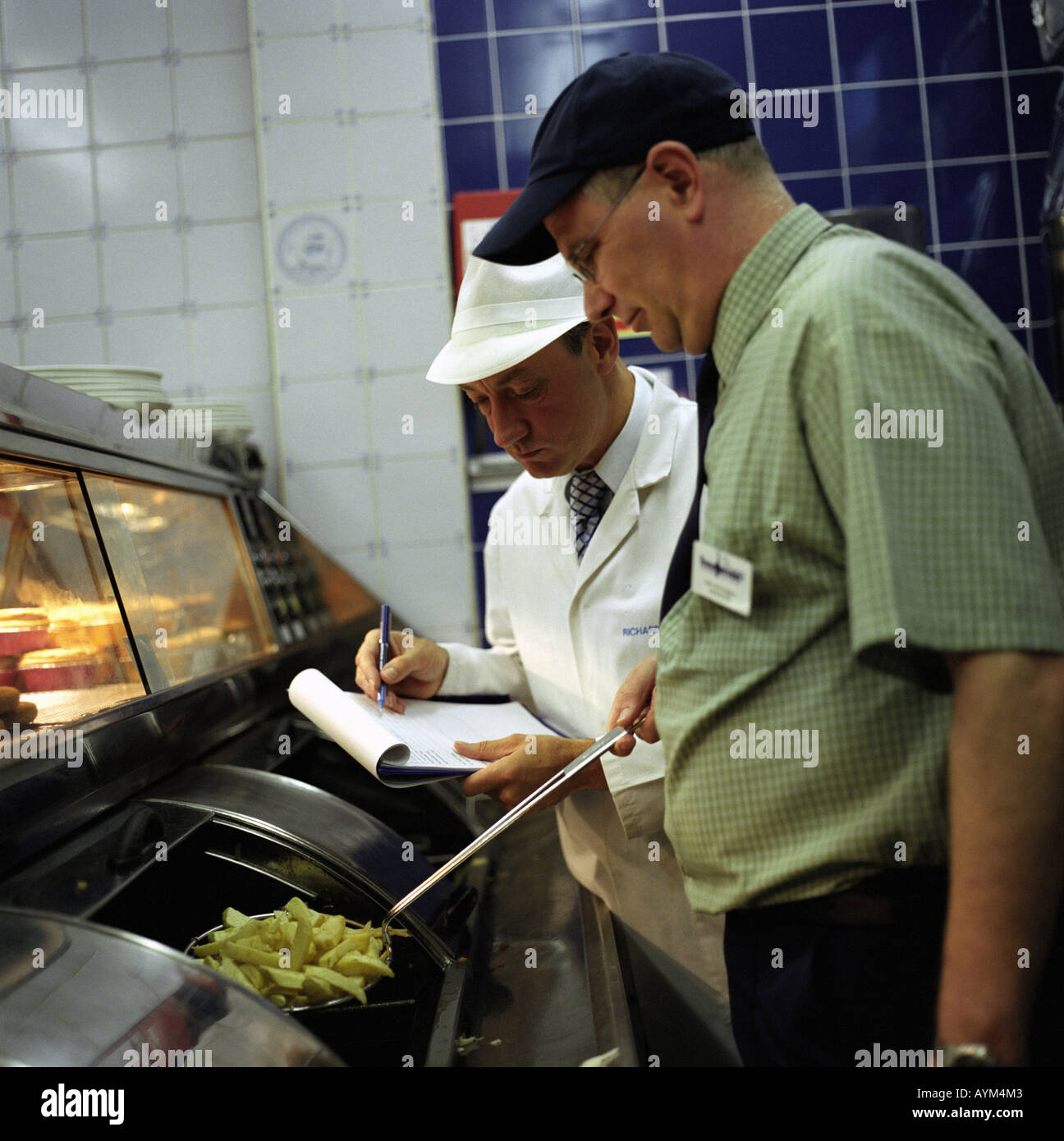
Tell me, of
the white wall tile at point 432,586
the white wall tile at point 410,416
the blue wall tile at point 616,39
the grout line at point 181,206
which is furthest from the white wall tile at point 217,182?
the white wall tile at point 432,586

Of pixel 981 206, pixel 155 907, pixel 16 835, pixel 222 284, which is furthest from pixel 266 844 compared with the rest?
pixel 981 206

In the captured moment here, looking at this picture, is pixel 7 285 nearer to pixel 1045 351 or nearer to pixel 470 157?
pixel 470 157

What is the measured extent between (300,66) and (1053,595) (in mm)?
3115

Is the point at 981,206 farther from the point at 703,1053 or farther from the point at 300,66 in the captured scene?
the point at 703,1053

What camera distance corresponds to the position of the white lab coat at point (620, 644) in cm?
162

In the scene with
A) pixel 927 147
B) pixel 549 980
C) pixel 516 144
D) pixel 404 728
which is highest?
pixel 516 144

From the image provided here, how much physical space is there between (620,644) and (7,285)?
282 centimetres

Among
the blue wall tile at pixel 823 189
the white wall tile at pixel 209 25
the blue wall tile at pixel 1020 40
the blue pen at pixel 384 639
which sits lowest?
the blue pen at pixel 384 639

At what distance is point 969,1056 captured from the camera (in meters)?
0.70

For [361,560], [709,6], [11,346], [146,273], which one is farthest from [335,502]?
[709,6]

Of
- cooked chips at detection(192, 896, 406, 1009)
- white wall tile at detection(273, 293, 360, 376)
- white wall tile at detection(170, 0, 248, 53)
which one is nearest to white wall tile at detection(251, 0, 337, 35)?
white wall tile at detection(170, 0, 248, 53)

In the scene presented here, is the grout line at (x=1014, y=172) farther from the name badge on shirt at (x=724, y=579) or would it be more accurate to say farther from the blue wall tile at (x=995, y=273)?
the name badge on shirt at (x=724, y=579)

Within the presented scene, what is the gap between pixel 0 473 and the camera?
1.31 meters

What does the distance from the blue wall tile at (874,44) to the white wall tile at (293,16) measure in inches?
61.5
